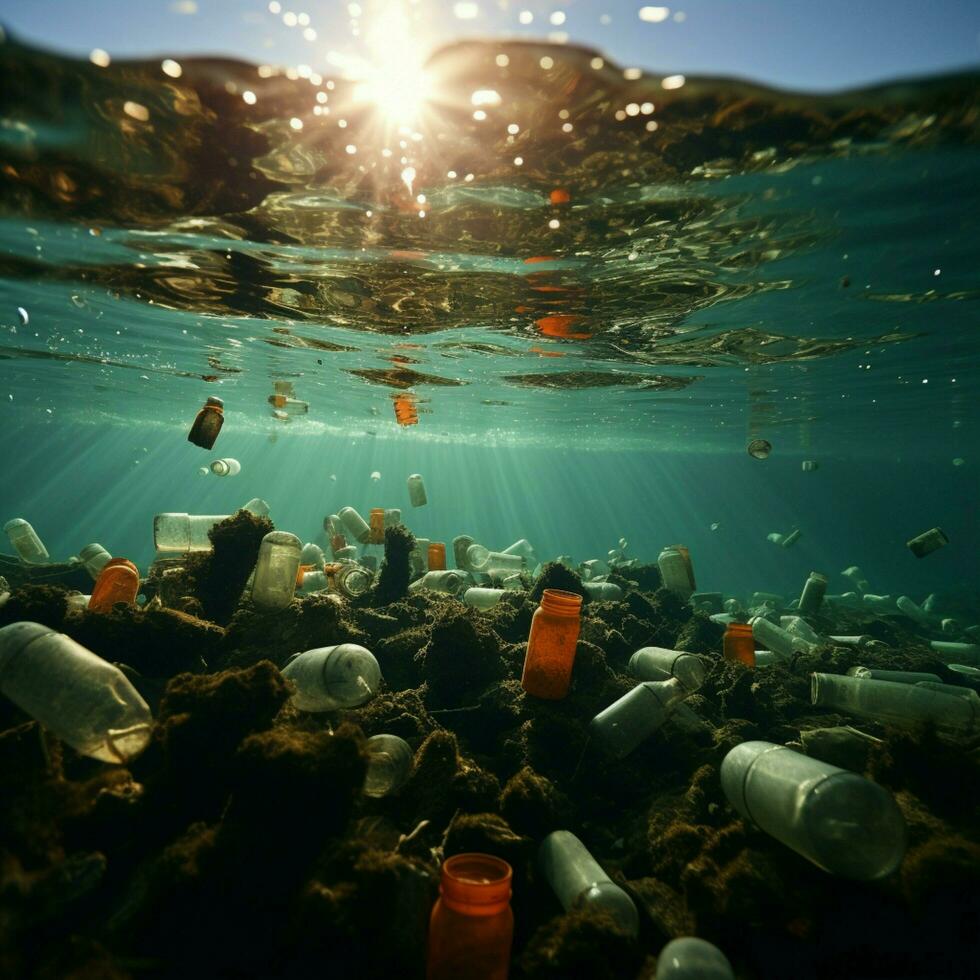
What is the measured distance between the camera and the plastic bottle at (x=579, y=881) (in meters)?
2.61

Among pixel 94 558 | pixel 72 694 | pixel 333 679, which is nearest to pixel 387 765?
pixel 333 679

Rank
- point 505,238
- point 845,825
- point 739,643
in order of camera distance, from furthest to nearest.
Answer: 1. point 505,238
2. point 739,643
3. point 845,825

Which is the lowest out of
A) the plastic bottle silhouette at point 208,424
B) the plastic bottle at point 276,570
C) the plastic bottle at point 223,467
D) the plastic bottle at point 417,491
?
the plastic bottle at point 276,570

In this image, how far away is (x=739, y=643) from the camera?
6270mm

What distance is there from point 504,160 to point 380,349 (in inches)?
337

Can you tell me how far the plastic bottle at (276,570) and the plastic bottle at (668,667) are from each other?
12.6ft

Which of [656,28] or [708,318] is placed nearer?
[656,28]

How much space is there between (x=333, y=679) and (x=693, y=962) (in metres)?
2.62

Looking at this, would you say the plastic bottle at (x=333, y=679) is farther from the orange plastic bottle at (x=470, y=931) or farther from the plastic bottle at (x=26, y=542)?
the plastic bottle at (x=26, y=542)

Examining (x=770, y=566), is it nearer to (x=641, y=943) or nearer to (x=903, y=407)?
(x=903, y=407)

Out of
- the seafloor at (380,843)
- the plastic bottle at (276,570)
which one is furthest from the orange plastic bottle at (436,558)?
the seafloor at (380,843)

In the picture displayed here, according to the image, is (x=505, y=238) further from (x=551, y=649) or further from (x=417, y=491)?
(x=551, y=649)

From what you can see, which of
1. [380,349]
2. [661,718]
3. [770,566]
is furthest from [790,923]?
[770,566]

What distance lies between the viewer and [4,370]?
69.1ft
